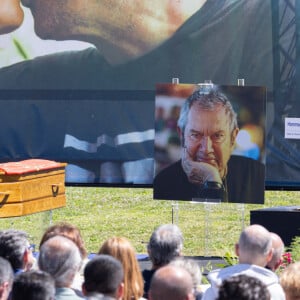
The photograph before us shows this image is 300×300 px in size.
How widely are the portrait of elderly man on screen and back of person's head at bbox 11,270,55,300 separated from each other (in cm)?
527

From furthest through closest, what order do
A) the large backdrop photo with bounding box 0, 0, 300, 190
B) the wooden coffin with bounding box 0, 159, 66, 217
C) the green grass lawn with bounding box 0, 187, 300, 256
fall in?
the green grass lawn with bounding box 0, 187, 300, 256
the large backdrop photo with bounding box 0, 0, 300, 190
the wooden coffin with bounding box 0, 159, 66, 217

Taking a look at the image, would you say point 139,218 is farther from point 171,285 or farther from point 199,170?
point 171,285

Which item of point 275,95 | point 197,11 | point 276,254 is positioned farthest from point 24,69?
point 276,254

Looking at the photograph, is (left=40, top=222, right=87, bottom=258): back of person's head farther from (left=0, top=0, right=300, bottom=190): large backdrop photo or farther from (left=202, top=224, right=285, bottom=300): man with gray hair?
(left=0, top=0, right=300, bottom=190): large backdrop photo

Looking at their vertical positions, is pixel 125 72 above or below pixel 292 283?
above

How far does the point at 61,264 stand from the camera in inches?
157

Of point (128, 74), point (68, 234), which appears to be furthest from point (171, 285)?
point (128, 74)

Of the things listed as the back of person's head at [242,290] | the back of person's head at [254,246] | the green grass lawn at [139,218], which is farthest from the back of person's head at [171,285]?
the green grass lawn at [139,218]

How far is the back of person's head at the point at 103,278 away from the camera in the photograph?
11.9ft

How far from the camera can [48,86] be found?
1075 centimetres

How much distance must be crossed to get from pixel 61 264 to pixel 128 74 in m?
6.77

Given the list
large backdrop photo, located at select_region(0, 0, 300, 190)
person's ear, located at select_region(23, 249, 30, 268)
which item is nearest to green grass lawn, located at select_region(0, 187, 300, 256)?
large backdrop photo, located at select_region(0, 0, 300, 190)

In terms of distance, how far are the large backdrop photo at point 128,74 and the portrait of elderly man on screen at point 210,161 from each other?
1.73m

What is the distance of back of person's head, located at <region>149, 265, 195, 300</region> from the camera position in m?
3.18
